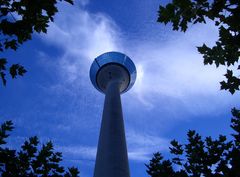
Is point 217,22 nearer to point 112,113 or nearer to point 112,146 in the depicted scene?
point 112,146

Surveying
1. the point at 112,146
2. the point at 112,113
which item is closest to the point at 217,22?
the point at 112,146

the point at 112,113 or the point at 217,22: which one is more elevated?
the point at 112,113

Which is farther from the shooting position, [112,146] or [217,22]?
[112,146]

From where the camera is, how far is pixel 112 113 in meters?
19.5

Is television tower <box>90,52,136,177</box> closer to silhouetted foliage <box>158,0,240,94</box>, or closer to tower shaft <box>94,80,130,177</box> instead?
tower shaft <box>94,80,130,177</box>

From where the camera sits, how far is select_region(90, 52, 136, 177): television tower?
1543cm

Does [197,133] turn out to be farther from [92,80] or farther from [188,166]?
[92,80]

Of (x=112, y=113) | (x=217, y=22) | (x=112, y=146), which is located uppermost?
(x=112, y=113)

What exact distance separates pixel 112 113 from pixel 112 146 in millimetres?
3468

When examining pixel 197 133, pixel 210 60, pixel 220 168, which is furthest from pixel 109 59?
pixel 210 60

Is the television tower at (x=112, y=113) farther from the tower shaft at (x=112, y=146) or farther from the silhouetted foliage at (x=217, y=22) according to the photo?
the silhouetted foliage at (x=217, y=22)

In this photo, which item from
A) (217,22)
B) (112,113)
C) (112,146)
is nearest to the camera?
(217,22)

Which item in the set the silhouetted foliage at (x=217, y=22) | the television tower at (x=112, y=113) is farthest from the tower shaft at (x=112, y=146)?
the silhouetted foliage at (x=217, y=22)

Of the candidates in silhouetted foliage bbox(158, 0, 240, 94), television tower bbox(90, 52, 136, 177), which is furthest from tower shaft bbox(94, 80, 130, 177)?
silhouetted foliage bbox(158, 0, 240, 94)
